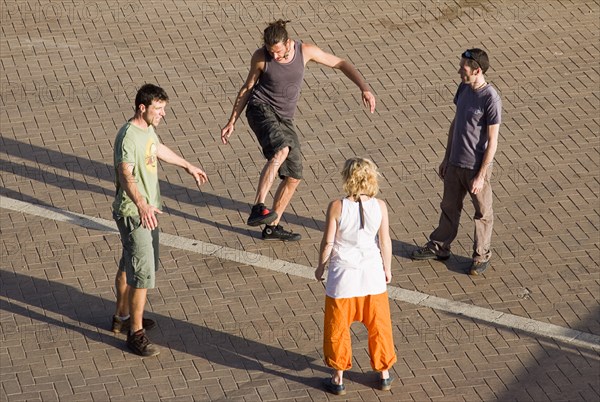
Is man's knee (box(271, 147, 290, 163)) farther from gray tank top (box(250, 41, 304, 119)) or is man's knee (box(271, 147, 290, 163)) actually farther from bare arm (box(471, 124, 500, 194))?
bare arm (box(471, 124, 500, 194))

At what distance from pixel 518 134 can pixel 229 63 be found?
3.48m

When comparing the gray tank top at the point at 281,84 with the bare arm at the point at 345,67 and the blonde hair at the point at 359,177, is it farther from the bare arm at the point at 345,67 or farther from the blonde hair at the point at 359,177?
the blonde hair at the point at 359,177

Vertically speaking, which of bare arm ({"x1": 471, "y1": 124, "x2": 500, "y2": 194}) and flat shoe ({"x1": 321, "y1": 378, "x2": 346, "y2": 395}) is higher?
bare arm ({"x1": 471, "y1": 124, "x2": 500, "y2": 194})

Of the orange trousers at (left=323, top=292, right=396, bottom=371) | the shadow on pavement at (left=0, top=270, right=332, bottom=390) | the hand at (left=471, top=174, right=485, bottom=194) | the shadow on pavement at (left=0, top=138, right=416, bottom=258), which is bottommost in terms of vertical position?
the shadow on pavement at (left=0, top=270, right=332, bottom=390)

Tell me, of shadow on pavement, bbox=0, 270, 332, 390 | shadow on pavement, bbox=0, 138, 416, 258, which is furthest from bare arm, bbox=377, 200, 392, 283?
shadow on pavement, bbox=0, 138, 416, 258

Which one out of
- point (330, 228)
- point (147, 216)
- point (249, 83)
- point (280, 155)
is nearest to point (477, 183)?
point (280, 155)

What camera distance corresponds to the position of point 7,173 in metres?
12.5

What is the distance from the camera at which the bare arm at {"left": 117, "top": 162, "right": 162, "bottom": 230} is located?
30.5 ft

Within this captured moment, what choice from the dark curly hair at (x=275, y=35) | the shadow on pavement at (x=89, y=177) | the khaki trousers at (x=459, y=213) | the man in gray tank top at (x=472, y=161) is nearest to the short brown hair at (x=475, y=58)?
the man in gray tank top at (x=472, y=161)

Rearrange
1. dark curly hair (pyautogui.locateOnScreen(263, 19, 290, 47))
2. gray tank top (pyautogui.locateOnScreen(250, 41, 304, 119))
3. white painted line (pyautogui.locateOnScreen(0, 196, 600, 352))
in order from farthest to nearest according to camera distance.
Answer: gray tank top (pyautogui.locateOnScreen(250, 41, 304, 119)), dark curly hair (pyautogui.locateOnScreen(263, 19, 290, 47)), white painted line (pyautogui.locateOnScreen(0, 196, 600, 352))

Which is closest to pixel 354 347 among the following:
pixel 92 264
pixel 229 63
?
pixel 92 264

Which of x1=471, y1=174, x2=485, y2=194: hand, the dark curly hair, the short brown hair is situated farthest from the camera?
the dark curly hair

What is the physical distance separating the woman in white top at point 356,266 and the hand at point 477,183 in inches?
64.0

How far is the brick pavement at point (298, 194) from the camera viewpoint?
971cm
